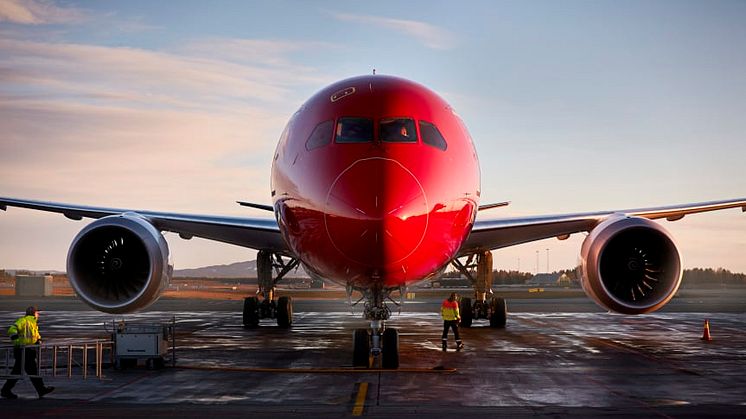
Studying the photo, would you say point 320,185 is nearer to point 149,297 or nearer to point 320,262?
point 320,262

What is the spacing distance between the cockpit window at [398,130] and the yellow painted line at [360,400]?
330cm

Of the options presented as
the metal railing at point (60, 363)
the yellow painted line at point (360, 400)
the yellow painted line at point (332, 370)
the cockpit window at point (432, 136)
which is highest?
the cockpit window at point (432, 136)

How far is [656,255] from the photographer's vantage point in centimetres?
1555

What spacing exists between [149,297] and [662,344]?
36.2ft

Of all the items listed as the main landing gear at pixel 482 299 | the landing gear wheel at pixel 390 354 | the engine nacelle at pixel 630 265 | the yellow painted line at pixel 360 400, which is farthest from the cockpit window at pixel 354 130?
the main landing gear at pixel 482 299

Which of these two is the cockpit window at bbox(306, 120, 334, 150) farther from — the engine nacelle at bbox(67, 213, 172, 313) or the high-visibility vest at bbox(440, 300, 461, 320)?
the high-visibility vest at bbox(440, 300, 461, 320)

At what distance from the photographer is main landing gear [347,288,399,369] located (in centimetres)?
1356

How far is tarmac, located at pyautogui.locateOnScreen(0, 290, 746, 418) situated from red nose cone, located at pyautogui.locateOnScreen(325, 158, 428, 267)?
186 cm

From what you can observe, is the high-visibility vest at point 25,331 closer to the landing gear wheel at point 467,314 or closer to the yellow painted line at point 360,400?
the yellow painted line at point 360,400

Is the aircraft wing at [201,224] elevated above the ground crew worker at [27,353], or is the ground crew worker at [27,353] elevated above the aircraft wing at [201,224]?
the aircraft wing at [201,224]

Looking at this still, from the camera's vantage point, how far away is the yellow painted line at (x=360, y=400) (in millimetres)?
9633

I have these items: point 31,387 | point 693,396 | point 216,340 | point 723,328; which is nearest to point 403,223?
point 693,396

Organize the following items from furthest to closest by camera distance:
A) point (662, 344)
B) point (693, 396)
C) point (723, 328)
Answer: point (723, 328)
point (662, 344)
point (693, 396)

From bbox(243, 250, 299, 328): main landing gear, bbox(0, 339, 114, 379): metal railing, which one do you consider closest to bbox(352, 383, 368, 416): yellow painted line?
bbox(0, 339, 114, 379): metal railing
